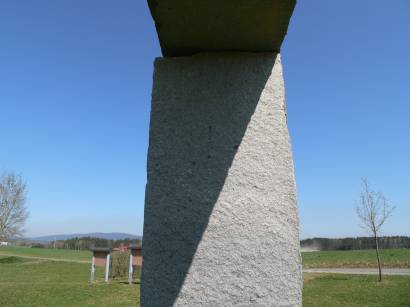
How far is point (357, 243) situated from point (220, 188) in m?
59.5

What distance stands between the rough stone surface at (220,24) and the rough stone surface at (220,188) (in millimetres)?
71

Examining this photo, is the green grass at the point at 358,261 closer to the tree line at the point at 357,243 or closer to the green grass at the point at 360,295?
the green grass at the point at 360,295

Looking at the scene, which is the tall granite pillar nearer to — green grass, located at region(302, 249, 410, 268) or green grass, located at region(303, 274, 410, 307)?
green grass, located at region(303, 274, 410, 307)

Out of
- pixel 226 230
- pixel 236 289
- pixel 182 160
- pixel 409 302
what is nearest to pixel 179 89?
pixel 182 160

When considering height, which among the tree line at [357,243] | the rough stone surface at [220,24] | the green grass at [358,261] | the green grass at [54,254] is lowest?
the green grass at [54,254]

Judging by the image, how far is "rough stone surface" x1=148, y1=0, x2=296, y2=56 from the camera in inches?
57.6

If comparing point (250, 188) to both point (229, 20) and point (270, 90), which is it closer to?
point (270, 90)

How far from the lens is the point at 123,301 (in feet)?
29.6

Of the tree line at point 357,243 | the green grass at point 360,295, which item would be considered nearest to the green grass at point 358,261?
the green grass at point 360,295

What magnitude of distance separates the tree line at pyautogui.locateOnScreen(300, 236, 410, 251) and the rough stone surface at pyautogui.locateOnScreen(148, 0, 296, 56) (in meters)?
56.5

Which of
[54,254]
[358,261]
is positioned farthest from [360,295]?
[54,254]

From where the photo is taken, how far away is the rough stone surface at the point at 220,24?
146cm

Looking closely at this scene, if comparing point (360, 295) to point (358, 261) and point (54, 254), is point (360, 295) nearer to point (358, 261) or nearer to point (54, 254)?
point (358, 261)

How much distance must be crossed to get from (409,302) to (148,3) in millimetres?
9655
